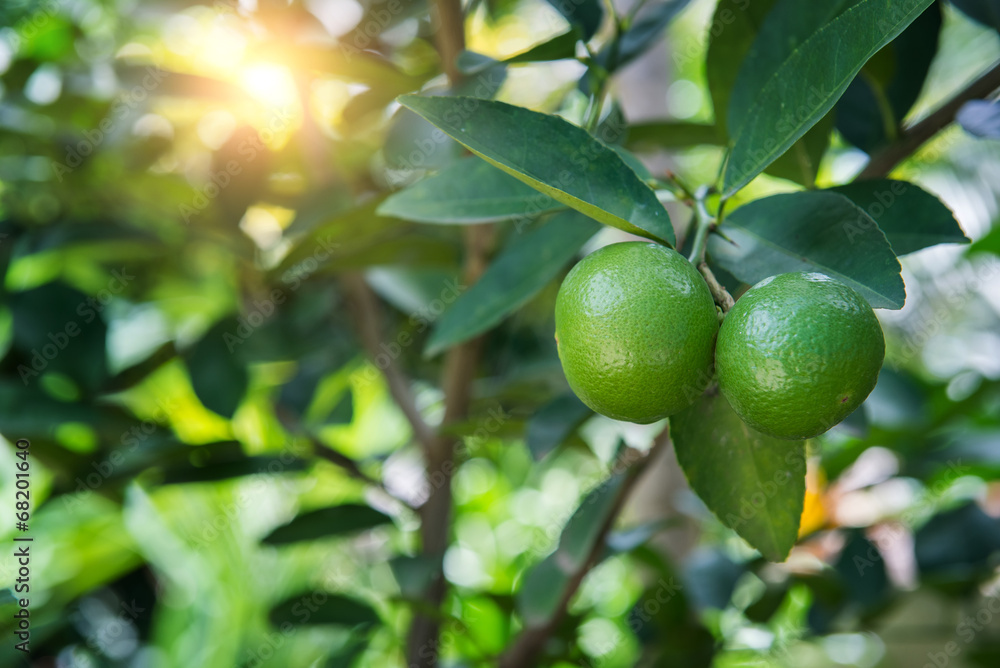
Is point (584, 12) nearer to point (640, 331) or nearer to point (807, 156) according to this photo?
point (807, 156)

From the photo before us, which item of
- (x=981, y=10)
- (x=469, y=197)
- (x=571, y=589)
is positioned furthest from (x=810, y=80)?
(x=571, y=589)

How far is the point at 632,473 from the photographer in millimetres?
536

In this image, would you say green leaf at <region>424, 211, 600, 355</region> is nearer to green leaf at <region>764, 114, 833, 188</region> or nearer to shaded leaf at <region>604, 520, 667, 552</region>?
green leaf at <region>764, 114, 833, 188</region>

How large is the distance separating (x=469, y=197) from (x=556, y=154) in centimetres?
8

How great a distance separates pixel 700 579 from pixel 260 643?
3.63 ft

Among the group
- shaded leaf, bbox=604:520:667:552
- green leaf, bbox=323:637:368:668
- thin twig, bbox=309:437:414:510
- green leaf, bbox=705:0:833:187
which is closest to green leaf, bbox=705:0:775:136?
green leaf, bbox=705:0:833:187

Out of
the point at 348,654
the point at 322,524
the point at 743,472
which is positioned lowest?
the point at 348,654

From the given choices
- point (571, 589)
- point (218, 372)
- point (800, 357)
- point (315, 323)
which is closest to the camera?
point (800, 357)

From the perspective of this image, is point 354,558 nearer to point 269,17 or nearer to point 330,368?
point 330,368

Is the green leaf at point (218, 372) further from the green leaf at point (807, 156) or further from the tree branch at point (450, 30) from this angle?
the green leaf at point (807, 156)

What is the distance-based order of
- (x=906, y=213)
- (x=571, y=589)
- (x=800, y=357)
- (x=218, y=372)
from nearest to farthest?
(x=800, y=357), (x=906, y=213), (x=571, y=589), (x=218, y=372)

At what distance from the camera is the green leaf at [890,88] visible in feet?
1.63

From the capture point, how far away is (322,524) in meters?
0.72

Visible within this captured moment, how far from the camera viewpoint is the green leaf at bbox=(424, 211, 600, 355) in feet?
1.39
